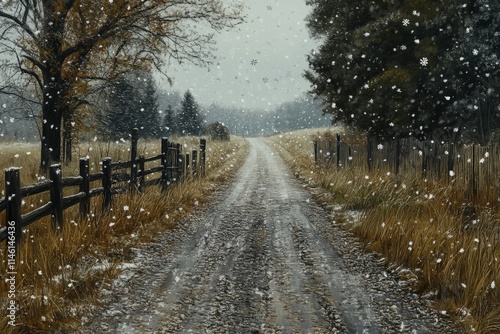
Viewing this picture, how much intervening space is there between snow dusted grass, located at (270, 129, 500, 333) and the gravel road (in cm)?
29

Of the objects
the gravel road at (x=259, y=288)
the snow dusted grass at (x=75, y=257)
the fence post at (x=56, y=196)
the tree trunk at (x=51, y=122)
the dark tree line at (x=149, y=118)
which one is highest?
the dark tree line at (x=149, y=118)

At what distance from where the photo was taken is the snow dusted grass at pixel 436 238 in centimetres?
491

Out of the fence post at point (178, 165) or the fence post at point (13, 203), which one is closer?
the fence post at point (13, 203)

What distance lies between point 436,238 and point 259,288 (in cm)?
288

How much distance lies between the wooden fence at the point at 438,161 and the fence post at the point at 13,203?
7520 millimetres

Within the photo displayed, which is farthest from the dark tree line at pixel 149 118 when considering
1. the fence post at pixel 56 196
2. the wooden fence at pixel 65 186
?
the fence post at pixel 56 196

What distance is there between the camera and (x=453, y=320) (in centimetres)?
466

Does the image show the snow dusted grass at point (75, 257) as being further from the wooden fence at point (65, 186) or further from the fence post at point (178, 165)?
the fence post at point (178, 165)

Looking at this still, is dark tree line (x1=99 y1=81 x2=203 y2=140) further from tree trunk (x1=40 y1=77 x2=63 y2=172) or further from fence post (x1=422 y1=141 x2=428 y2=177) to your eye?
fence post (x1=422 y1=141 x2=428 y2=177)

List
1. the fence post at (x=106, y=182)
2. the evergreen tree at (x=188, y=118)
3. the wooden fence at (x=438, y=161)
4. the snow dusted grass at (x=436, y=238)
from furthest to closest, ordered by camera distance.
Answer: the evergreen tree at (x=188, y=118) < the fence post at (x=106, y=182) < the wooden fence at (x=438, y=161) < the snow dusted grass at (x=436, y=238)

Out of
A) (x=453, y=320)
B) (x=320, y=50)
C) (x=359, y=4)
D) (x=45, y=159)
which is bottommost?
(x=453, y=320)

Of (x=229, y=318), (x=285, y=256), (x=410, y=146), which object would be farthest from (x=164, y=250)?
(x=410, y=146)

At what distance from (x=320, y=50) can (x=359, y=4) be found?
2367mm

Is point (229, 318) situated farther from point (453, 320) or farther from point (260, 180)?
point (260, 180)
